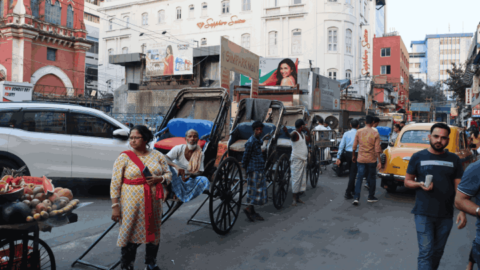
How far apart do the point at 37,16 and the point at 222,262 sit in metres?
36.1

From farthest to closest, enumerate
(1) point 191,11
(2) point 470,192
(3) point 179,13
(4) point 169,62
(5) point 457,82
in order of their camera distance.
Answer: (3) point 179,13
(1) point 191,11
(5) point 457,82
(4) point 169,62
(2) point 470,192

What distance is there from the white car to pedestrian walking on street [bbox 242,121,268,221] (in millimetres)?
2646

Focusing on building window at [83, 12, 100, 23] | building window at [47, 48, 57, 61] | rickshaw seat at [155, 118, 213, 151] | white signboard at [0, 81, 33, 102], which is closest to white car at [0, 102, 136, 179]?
rickshaw seat at [155, 118, 213, 151]

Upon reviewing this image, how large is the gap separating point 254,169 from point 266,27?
31804 mm

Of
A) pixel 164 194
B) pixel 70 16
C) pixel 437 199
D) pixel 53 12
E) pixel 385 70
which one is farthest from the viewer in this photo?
pixel 385 70

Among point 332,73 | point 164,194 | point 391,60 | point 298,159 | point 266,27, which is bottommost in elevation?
point 164,194

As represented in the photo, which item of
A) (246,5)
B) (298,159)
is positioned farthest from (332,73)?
(298,159)

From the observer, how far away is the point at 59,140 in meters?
7.00

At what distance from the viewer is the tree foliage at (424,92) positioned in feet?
237

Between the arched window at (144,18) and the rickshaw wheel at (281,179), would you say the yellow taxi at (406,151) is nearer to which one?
the rickshaw wheel at (281,179)

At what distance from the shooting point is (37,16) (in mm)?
32812

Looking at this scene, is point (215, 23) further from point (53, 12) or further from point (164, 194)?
point (164, 194)

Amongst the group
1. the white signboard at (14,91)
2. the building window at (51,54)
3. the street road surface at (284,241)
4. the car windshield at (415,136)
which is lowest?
the street road surface at (284,241)

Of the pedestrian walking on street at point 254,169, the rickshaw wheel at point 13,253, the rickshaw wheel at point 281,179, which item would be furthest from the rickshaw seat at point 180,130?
the rickshaw wheel at point 13,253
